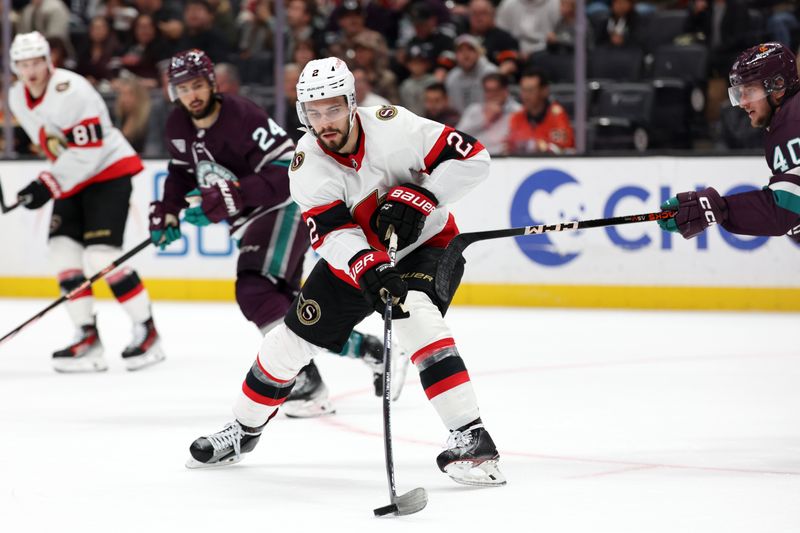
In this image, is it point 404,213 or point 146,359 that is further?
point 146,359

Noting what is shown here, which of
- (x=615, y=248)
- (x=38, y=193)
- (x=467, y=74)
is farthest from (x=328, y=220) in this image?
(x=467, y=74)

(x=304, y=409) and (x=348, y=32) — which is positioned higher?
(x=348, y=32)

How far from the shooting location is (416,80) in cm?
791

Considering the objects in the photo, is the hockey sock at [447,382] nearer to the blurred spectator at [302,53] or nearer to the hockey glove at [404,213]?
the hockey glove at [404,213]

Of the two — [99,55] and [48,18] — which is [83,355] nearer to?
[99,55]

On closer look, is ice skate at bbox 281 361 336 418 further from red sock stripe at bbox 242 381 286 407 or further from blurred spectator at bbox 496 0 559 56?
blurred spectator at bbox 496 0 559 56

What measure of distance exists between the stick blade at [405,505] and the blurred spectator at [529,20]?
5106 mm

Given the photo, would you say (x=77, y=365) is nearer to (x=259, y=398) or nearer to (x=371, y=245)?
(x=259, y=398)

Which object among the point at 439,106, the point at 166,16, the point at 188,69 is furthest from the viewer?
the point at 166,16

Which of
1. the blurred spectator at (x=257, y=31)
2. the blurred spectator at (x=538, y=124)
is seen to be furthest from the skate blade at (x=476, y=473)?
the blurred spectator at (x=257, y=31)

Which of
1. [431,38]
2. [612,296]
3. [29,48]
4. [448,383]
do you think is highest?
[29,48]

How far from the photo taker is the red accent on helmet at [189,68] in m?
4.44

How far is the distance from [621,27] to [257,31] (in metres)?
2.32

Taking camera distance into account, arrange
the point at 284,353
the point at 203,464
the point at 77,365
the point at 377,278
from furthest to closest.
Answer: the point at 77,365
the point at 203,464
the point at 284,353
the point at 377,278
